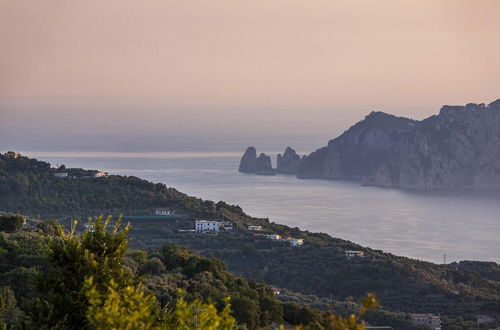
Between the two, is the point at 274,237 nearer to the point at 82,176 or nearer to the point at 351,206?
the point at 82,176

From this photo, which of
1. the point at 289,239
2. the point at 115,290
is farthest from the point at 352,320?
the point at 289,239

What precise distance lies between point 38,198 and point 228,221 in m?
7.06

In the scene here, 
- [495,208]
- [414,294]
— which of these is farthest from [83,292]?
[495,208]

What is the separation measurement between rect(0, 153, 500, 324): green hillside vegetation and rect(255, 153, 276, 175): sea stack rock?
81557 mm

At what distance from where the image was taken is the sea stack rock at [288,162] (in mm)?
132875

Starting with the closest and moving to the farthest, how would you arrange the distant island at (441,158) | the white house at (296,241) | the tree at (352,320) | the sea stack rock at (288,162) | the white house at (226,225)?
the tree at (352,320) < the white house at (296,241) < the white house at (226,225) < the distant island at (441,158) < the sea stack rock at (288,162)

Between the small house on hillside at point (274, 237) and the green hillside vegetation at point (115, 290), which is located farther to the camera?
the small house on hillside at point (274, 237)

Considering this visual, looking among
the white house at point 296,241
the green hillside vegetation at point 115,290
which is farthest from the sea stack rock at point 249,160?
the green hillside vegetation at point 115,290

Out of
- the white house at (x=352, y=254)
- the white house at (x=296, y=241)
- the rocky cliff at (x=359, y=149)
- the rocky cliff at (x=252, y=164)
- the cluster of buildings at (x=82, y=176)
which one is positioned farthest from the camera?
the rocky cliff at (x=359, y=149)

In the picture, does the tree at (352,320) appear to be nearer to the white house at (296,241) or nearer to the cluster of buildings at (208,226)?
the white house at (296,241)

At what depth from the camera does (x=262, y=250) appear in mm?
35781

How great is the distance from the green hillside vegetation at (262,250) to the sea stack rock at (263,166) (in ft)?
268

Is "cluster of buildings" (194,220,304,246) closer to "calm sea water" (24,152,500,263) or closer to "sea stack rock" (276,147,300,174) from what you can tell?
"calm sea water" (24,152,500,263)

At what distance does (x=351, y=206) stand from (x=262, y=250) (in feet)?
156
